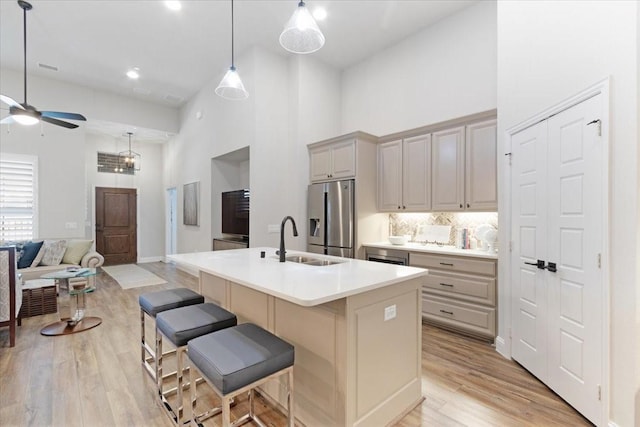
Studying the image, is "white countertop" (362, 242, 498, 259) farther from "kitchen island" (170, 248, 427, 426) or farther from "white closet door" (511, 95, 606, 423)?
"kitchen island" (170, 248, 427, 426)

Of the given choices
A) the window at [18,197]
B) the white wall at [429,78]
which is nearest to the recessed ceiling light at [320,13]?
the white wall at [429,78]

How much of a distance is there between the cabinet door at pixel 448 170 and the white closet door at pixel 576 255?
3.98ft

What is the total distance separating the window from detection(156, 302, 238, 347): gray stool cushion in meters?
5.61

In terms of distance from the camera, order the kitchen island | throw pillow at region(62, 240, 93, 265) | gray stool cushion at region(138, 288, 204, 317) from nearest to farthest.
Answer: the kitchen island, gray stool cushion at region(138, 288, 204, 317), throw pillow at region(62, 240, 93, 265)

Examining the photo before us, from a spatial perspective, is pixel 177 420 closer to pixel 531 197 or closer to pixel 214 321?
pixel 214 321

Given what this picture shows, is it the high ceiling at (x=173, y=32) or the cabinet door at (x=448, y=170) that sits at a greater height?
the high ceiling at (x=173, y=32)

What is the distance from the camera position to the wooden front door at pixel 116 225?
7.83 m

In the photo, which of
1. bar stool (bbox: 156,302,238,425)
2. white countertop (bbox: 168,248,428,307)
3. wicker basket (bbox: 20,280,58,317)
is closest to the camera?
white countertop (bbox: 168,248,428,307)

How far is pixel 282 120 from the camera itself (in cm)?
481

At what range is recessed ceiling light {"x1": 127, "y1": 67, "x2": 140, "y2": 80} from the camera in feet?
17.4

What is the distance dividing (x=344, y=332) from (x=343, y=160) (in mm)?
3004

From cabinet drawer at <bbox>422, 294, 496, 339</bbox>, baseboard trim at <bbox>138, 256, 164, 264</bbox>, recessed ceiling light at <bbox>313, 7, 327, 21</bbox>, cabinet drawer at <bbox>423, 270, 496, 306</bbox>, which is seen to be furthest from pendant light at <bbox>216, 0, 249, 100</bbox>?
baseboard trim at <bbox>138, 256, 164, 264</bbox>

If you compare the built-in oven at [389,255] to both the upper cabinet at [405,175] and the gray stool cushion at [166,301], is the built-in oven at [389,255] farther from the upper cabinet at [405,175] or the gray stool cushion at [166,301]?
the gray stool cushion at [166,301]

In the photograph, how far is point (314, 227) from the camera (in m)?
4.66
